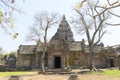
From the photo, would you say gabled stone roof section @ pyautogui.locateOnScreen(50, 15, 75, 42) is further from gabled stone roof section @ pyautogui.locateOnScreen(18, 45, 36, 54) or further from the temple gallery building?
gabled stone roof section @ pyautogui.locateOnScreen(18, 45, 36, 54)

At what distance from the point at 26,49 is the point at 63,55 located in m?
8.96

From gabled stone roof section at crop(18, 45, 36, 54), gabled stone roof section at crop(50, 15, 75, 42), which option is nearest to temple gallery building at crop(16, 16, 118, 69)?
gabled stone roof section at crop(18, 45, 36, 54)

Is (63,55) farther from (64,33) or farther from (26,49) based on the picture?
(26,49)

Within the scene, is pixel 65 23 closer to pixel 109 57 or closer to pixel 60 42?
pixel 60 42

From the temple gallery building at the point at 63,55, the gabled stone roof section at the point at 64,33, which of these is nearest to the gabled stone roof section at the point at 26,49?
the temple gallery building at the point at 63,55

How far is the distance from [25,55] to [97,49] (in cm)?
1554

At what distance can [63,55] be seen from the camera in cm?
5269

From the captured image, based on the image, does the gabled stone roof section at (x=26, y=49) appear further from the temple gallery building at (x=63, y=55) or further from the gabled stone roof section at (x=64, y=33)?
the gabled stone roof section at (x=64, y=33)

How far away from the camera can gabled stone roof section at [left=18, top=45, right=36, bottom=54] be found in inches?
2181

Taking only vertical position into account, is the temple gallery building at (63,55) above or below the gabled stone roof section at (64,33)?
below

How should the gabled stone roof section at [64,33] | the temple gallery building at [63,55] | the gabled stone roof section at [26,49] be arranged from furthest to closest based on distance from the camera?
the gabled stone roof section at [64,33] → the gabled stone roof section at [26,49] → the temple gallery building at [63,55]

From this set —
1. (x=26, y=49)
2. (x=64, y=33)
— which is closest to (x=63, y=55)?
(x=64, y=33)

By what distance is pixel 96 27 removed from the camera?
131ft

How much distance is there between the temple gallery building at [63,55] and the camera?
174 feet
